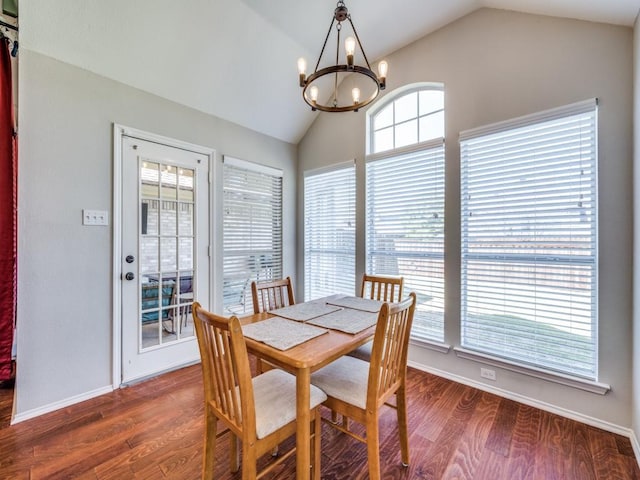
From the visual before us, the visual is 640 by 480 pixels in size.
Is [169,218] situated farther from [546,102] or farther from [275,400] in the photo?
[546,102]

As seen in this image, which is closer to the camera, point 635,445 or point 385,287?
point 635,445

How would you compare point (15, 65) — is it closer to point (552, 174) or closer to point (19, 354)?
point (19, 354)

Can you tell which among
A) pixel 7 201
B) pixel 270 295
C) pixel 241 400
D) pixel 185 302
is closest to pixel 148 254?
pixel 185 302

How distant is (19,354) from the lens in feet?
6.57

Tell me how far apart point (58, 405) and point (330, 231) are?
2.88 meters

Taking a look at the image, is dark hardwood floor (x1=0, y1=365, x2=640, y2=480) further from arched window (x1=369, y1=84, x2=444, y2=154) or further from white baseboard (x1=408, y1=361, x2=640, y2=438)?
arched window (x1=369, y1=84, x2=444, y2=154)

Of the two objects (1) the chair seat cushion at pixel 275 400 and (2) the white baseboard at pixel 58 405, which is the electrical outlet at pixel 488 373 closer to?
(1) the chair seat cushion at pixel 275 400

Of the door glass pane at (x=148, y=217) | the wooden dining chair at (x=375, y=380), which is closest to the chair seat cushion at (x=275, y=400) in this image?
the wooden dining chair at (x=375, y=380)

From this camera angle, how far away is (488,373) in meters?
2.37

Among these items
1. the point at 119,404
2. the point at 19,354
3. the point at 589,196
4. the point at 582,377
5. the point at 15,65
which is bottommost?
the point at 119,404

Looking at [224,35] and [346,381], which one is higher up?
[224,35]

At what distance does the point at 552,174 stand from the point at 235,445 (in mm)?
2737

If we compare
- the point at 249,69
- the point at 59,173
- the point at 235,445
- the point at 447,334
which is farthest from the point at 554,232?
the point at 59,173

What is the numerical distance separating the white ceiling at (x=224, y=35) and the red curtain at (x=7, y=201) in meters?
0.57
